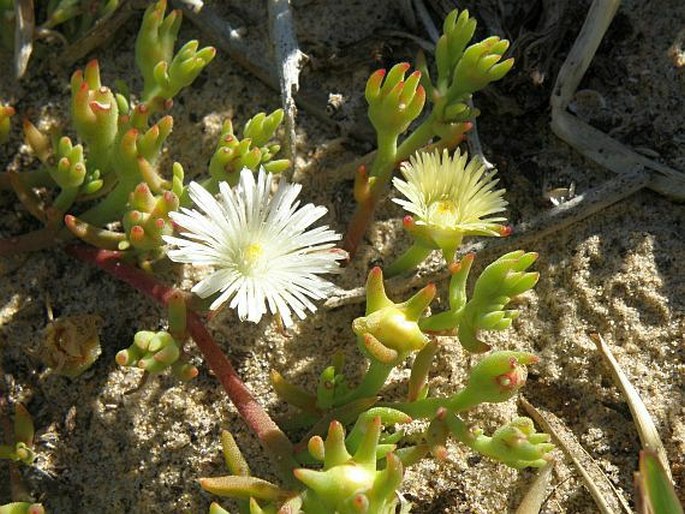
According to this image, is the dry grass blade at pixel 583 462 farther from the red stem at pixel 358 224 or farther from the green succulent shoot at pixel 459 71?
the green succulent shoot at pixel 459 71

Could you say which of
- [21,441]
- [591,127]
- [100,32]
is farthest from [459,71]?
[21,441]

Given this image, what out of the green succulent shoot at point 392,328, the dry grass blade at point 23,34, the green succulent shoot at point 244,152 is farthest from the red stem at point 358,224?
the dry grass blade at point 23,34

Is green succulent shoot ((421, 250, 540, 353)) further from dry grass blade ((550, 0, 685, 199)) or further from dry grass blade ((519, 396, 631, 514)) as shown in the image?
dry grass blade ((550, 0, 685, 199))

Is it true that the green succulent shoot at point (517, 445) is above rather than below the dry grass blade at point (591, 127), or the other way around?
below

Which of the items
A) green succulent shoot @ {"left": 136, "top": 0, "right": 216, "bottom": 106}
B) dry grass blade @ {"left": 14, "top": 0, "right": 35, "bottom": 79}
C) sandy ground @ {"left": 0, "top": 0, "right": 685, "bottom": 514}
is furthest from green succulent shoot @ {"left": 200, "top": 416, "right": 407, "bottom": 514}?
dry grass blade @ {"left": 14, "top": 0, "right": 35, "bottom": 79}

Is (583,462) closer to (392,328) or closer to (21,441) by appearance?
(392,328)

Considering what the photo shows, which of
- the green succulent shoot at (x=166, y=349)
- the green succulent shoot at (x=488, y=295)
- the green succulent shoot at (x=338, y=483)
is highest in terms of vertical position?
the green succulent shoot at (x=488, y=295)
